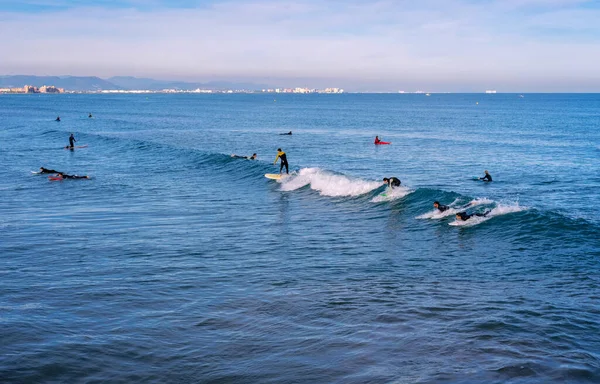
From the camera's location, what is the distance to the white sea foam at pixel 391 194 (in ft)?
96.9

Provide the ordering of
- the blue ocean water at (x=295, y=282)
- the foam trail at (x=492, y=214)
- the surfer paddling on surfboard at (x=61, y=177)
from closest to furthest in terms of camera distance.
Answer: the blue ocean water at (x=295, y=282), the foam trail at (x=492, y=214), the surfer paddling on surfboard at (x=61, y=177)

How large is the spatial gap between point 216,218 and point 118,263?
26.2ft

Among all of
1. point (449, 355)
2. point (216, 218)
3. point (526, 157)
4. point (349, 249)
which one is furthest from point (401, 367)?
point (526, 157)

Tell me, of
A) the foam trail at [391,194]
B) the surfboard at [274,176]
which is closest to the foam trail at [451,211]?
the foam trail at [391,194]

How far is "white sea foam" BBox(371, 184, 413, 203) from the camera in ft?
96.9

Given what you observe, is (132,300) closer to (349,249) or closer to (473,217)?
(349,249)

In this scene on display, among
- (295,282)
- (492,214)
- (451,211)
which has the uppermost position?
(492,214)

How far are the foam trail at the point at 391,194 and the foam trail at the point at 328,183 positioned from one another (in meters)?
1.66

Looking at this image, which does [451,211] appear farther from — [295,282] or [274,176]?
[274,176]

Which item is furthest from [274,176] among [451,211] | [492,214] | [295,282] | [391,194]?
[295,282]

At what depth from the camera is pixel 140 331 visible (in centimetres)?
1224

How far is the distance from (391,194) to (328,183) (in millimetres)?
5400

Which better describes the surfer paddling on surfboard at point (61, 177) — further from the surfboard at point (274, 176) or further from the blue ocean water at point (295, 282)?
the surfboard at point (274, 176)

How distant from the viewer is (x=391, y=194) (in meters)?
29.8
